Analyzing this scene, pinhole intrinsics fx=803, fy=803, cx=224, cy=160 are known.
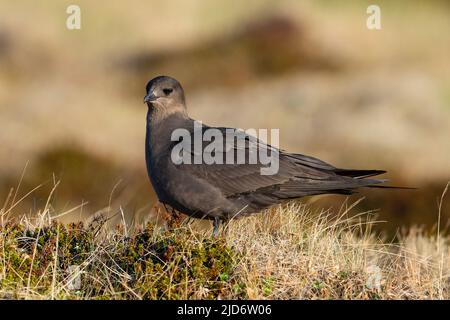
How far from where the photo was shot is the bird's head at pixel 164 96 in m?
6.59

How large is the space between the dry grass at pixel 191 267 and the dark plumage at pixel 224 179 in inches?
15.4

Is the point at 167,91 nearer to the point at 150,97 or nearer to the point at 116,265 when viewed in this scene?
the point at 150,97

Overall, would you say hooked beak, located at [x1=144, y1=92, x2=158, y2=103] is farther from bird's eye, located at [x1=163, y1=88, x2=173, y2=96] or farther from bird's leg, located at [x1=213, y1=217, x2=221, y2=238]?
bird's leg, located at [x1=213, y1=217, x2=221, y2=238]

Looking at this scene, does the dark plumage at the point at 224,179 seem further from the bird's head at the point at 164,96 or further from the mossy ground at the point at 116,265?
the mossy ground at the point at 116,265

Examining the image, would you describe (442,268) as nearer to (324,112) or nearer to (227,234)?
(227,234)

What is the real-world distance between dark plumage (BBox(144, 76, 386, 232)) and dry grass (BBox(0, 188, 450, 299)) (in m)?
0.39

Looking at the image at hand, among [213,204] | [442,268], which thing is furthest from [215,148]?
[442,268]

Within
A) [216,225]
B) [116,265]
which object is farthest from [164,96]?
[116,265]

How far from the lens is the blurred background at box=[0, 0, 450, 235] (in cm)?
1277

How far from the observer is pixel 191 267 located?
484 centimetres

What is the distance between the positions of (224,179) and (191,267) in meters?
1.38
